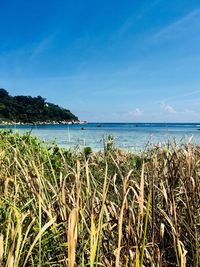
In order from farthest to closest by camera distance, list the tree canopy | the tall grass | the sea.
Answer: the tree canopy < the sea < the tall grass

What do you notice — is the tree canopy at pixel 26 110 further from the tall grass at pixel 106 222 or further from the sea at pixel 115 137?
the tall grass at pixel 106 222

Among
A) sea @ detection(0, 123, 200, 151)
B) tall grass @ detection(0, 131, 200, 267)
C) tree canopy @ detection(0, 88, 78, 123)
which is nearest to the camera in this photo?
tall grass @ detection(0, 131, 200, 267)

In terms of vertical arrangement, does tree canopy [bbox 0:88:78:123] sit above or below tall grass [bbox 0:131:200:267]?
above

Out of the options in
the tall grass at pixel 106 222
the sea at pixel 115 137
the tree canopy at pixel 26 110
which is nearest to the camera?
the tall grass at pixel 106 222

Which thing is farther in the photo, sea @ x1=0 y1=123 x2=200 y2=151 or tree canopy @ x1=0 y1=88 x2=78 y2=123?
tree canopy @ x1=0 y1=88 x2=78 y2=123

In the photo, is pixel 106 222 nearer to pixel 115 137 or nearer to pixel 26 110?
pixel 115 137

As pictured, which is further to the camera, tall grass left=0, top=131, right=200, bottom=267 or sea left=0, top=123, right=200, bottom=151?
sea left=0, top=123, right=200, bottom=151

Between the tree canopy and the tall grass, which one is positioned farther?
the tree canopy

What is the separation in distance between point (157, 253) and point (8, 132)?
17.2ft

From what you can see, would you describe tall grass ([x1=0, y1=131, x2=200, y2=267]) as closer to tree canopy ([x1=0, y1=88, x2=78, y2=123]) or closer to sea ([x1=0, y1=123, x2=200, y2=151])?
sea ([x1=0, y1=123, x2=200, y2=151])

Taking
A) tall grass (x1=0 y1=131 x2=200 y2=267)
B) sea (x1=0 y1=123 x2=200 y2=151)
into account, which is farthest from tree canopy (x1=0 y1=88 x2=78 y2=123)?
tall grass (x1=0 y1=131 x2=200 y2=267)

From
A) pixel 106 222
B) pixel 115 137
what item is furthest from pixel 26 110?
pixel 106 222

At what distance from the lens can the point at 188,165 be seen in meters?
2.49

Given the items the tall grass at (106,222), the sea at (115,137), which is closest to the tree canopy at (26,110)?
the sea at (115,137)
